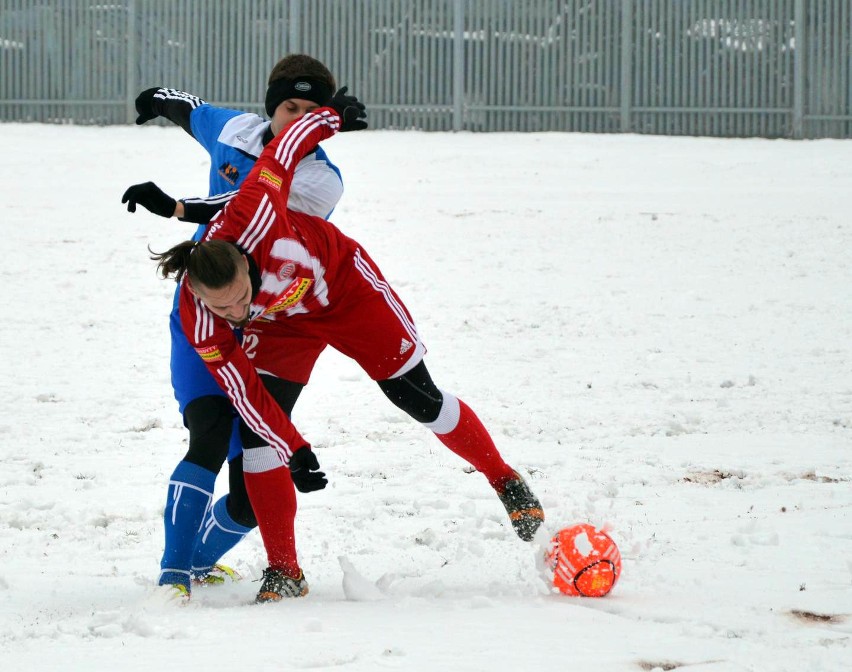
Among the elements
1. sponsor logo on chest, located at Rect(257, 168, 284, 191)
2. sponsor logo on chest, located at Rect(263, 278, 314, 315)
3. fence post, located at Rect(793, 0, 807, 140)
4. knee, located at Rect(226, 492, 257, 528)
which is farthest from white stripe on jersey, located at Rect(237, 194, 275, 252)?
fence post, located at Rect(793, 0, 807, 140)

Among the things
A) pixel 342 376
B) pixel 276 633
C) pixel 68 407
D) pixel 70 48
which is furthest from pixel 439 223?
pixel 276 633

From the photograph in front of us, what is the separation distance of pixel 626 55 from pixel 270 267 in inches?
527

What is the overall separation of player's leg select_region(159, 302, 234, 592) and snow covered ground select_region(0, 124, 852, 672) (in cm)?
19

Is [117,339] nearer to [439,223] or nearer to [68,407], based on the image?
[68,407]

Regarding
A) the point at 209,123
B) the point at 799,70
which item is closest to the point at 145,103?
the point at 209,123

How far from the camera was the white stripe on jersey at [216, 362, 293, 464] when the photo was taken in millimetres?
3844

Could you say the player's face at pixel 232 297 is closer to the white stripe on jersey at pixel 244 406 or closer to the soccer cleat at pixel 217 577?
the white stripe on jersey at pixel 244 406

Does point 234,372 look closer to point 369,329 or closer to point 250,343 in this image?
point 250,343

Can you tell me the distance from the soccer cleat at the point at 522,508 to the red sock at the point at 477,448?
36 millimetres

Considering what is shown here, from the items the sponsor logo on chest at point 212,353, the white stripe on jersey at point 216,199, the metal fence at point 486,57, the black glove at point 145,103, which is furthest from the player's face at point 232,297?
the metal fence at point 486,57

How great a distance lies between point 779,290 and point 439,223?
3.79m

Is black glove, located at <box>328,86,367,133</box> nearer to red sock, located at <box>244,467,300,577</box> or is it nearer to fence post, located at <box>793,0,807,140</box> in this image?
red sock, located at <box>244,467,300,577</box>

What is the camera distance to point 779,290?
33.0 ft

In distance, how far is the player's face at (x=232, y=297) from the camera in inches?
146
